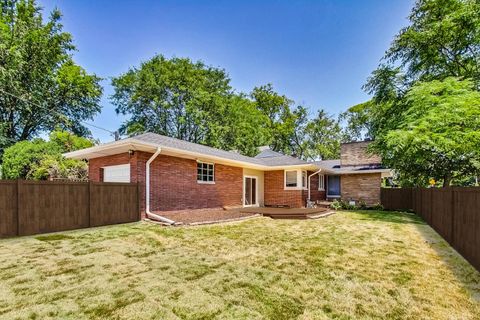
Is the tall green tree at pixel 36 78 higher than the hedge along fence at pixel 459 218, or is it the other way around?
the tall green tree at pixel 36 78

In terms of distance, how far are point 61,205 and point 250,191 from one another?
10133 millimetres

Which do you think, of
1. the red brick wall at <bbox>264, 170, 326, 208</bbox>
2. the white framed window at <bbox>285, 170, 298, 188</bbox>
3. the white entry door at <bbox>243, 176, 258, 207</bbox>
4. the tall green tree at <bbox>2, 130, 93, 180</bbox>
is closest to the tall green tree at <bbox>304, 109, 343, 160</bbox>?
the red brick wall at <bbox>264, 170, 326, 208</bbox>

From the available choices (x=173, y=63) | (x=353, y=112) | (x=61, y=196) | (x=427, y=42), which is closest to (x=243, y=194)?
(x=61, y=196)

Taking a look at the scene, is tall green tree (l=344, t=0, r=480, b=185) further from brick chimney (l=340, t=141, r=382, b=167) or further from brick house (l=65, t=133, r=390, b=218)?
brick house (l=65, t=133, r=390, b=218)

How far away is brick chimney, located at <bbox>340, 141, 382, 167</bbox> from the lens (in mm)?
18219

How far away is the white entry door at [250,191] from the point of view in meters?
15.2

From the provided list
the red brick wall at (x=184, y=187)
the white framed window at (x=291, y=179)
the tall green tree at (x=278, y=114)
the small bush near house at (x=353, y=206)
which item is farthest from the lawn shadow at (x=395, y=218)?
the tall green tree at (x=278, y=114)

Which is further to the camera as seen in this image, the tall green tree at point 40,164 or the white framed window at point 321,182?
the white framed window at point 321,182

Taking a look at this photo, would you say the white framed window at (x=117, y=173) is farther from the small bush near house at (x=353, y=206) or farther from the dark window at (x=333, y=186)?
the dark window at (x=333, y=186)

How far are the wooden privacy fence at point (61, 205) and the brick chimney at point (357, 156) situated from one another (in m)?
15.1

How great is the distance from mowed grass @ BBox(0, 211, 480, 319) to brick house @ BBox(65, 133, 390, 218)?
134 inches

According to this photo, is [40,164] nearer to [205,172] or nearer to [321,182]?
[205,172]

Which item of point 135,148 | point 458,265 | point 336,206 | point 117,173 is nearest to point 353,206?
point 336,206

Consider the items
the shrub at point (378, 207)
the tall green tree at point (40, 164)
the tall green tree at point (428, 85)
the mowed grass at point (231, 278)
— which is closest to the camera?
the mowed grass at point (231, 278)
